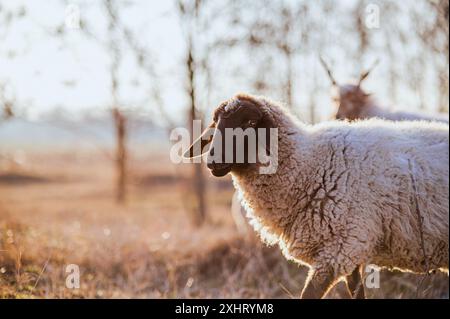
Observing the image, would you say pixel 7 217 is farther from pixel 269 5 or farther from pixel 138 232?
pixel 269 5

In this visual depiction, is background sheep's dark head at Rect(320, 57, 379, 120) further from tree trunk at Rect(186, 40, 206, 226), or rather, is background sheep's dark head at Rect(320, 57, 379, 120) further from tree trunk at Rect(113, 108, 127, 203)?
tree trunk at Rect(113, 108, 127, 203)

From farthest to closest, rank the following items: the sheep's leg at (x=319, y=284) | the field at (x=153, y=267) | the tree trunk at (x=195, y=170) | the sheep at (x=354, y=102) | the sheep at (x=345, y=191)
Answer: the tree trunk at (x=195, y=170), the sheep at (x=354, y=102), the field at (x=153, y=267), the sheep at (x=345, y=191), the sheep's leg at (x=319, y=284)

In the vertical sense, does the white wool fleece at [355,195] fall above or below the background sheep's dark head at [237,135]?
below

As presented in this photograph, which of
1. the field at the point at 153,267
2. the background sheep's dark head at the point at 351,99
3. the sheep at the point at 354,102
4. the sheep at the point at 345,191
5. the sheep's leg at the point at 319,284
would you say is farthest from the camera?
the background sheep's dark head at the point at 351,99

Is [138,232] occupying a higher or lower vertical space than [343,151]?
lower

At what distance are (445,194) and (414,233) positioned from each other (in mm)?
419

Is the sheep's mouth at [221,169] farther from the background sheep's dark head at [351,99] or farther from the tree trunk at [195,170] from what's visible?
the tree trunk at [195,170]

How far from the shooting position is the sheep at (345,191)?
4285mm

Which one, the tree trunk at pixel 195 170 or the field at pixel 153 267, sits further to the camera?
the tree trunk at pixel 195 170

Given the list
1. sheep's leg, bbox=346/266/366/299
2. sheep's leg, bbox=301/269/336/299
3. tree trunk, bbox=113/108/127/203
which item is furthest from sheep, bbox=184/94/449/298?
tree trunk, bbox=113/108/127/203

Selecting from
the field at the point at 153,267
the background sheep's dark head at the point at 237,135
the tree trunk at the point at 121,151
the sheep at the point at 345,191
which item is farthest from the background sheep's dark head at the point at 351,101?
the tree trunk at the point at 121,151

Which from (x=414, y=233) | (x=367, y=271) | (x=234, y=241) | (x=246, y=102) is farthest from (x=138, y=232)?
(x=414, y=233)

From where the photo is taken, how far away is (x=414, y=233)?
14.3 ft
